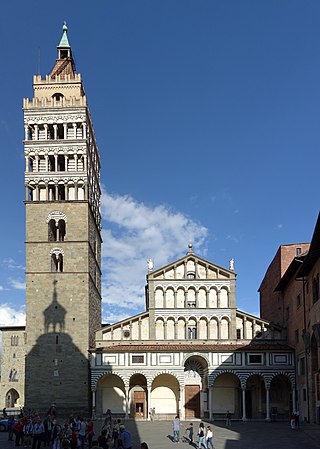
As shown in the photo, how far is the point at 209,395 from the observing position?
153ft

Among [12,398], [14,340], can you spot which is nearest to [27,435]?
[14,340]

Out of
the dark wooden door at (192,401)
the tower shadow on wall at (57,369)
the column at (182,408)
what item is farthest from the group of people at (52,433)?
the dark wooden door at (192,401)

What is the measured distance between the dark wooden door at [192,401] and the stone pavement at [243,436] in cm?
547

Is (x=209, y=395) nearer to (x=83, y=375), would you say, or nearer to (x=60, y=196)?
(x=83, y=375)

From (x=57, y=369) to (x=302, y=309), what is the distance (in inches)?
720

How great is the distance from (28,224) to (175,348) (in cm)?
1484

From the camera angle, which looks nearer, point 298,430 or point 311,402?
point 298,430

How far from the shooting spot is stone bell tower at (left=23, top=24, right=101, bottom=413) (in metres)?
46.5

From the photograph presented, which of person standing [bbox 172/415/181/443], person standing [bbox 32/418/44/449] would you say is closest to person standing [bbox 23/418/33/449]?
person standing [bbox 32/418/44/449]

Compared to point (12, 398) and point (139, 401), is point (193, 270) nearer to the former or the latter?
point (139, 401)

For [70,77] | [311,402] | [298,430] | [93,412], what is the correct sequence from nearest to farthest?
[298,430] → [311,402] → [93,412] → [70,77]

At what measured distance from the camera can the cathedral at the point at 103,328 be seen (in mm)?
46812

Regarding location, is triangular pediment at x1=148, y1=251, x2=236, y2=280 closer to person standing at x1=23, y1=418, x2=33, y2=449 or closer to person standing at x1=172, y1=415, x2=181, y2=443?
person standing at x1=172, y1=415, x2=181, y2=443

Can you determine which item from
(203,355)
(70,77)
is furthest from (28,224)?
(203,355)
